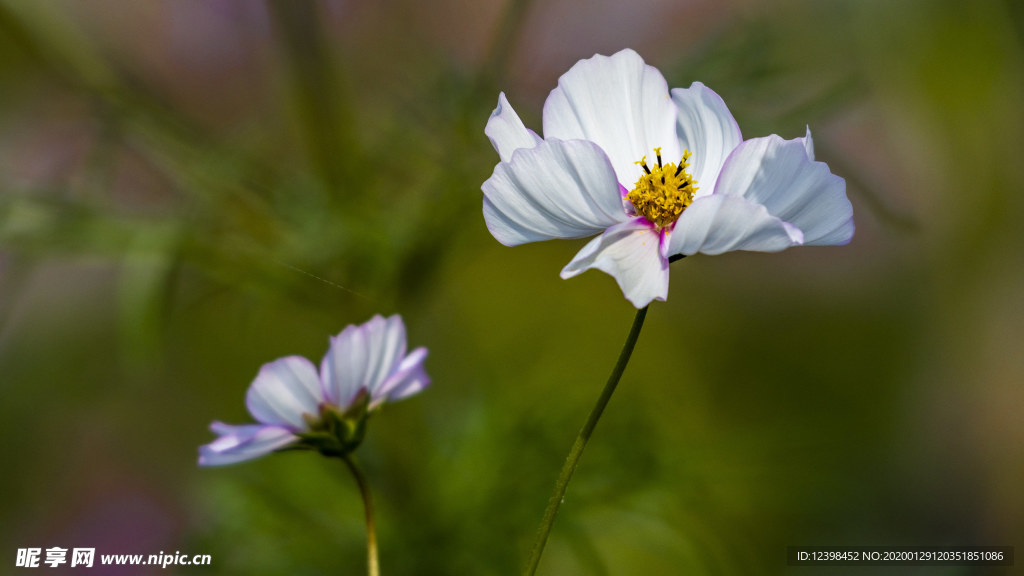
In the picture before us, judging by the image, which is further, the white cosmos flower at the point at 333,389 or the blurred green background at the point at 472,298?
the blurred green background at the point at 472,298

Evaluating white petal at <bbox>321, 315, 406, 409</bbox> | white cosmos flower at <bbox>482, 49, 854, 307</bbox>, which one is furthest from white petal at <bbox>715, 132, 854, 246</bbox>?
white petal at <bbox>321, 315, 406, 409</bbox>

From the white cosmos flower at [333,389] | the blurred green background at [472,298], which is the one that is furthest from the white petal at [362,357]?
the blurred green background at [472,298]

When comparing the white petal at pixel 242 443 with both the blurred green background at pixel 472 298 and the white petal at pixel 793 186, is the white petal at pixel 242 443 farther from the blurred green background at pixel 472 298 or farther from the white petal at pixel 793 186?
the blurred green background at pixel 472 298

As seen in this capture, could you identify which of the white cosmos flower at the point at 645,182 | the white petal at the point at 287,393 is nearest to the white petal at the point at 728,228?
the white cosmos flower at the point at 645,182

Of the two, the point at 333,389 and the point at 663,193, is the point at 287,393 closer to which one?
the point at 333,389

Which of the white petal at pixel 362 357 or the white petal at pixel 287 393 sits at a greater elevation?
the white petal at pixel 362 357

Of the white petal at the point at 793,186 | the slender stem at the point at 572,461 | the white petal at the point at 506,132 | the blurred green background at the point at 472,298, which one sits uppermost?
the blurred green background at the point at 472,298
